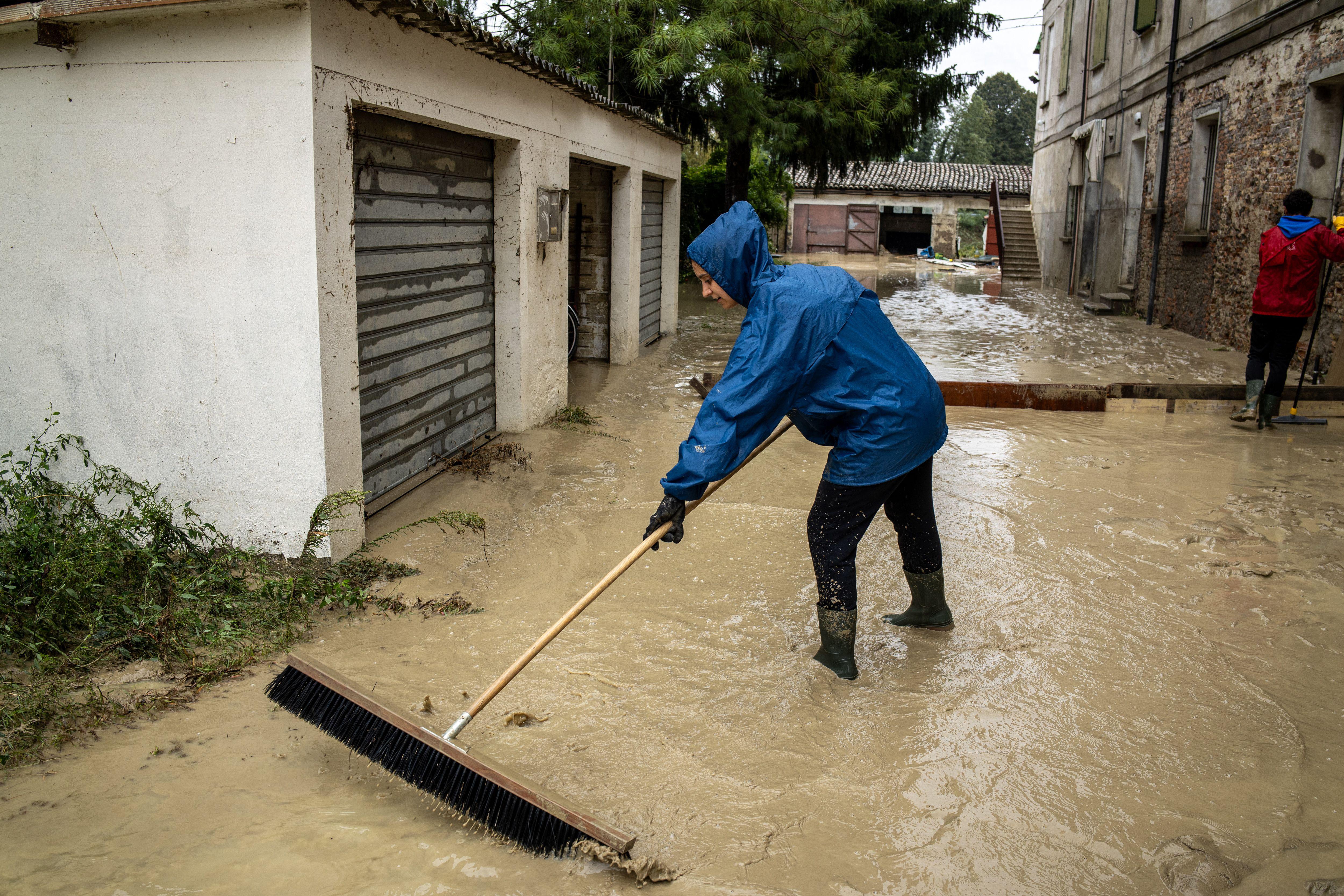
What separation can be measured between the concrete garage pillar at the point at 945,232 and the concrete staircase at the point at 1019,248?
11.0 m

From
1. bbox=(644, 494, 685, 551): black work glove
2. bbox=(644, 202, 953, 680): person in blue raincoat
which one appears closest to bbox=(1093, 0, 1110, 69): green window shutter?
bbox=(644, 202, 953, 680): person in blue raincoat

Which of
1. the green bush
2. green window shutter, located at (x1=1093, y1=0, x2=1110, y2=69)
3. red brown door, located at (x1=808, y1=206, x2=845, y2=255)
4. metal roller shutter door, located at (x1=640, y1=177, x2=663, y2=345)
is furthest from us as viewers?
red brown door, located at (x1=808, y1=206, x2=845, y2=255)

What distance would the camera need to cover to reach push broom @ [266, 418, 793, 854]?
2676 millimetres

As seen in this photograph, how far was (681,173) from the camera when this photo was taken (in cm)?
1416

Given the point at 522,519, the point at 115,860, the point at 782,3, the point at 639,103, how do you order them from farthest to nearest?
the point at 639,103 → the point at 782,3 → the point at 522,519 → the point at 115,860

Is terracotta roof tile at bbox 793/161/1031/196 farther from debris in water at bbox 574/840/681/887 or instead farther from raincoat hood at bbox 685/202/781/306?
debris in water at bbox 574/840/681/887

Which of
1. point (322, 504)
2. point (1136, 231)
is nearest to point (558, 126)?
point (322, 504)

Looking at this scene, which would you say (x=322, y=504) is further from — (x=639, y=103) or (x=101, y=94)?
(x=639, y=103)

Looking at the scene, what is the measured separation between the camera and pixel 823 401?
3510 millimetres

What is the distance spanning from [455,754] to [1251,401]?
7.75m

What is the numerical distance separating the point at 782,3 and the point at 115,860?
13.0m

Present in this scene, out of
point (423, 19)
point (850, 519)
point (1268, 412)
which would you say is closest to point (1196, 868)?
point (850, 519)

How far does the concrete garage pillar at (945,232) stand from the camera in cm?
3891

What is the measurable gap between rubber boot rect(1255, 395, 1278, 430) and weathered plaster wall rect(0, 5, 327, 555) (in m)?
7.30
